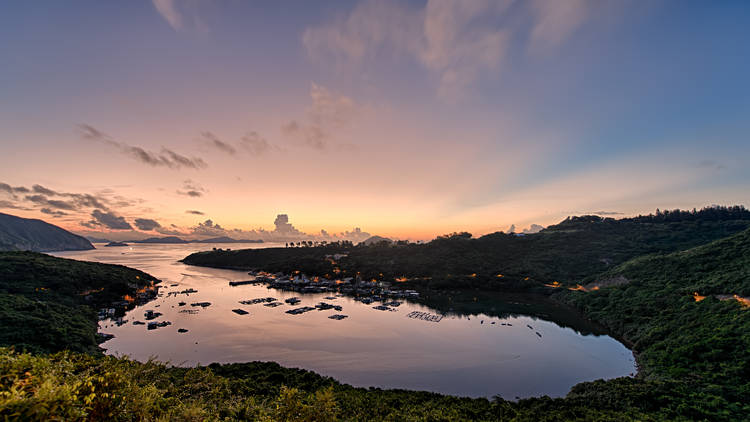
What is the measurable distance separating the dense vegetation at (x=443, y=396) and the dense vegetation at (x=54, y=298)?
24.2 ft

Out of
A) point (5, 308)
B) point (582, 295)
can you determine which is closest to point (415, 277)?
point (582, 295)

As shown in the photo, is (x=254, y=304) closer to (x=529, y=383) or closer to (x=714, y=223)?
(x=529, y=383)

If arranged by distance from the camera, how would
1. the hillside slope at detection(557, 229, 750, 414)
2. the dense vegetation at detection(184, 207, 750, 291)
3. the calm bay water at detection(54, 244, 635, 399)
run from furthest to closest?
the dense vegetation at detection(184, 207, 750, 291), the calm bay water at detection(54, 244, 635, 399), the hillside slope at detection(557, 229, 750, 414)

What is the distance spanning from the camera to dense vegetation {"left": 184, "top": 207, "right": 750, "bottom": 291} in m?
85.1

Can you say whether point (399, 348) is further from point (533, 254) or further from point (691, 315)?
point (533, 254)

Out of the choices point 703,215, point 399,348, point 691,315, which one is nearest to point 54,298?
point 399,348

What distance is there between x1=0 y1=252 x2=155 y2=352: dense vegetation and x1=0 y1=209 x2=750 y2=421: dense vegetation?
7.37 metres

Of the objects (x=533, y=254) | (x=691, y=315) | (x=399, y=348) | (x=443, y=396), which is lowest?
(x=399, y=348)

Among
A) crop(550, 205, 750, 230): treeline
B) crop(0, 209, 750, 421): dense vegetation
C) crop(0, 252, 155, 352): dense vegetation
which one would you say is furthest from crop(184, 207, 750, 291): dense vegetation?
crop(0, 252, 155, 352): dense vegetation

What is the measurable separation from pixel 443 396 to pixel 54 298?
229ft

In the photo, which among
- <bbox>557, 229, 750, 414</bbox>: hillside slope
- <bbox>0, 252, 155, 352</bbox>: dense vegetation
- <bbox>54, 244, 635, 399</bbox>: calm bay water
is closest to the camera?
<bbox>557, 229, 750, 414</bbox>: hillside slope

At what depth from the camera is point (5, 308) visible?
108ft

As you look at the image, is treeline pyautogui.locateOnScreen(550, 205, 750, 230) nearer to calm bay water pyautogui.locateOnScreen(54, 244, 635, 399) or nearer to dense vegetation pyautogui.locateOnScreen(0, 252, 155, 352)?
calm bay water pyautogui.locateOnScreen(54, 244, 635, 399)

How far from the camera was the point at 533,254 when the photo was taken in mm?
104062
